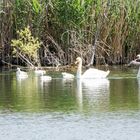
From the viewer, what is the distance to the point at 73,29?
1325 inches

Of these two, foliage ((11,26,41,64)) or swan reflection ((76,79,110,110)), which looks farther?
foliage ((11,26,41,64))

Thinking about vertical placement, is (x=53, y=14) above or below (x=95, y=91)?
above

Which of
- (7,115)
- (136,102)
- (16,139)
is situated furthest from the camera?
(136,102)

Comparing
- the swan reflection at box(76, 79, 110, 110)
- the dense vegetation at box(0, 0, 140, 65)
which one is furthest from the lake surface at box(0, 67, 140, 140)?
the dense vegetation at box(0, 0, 140, 65)

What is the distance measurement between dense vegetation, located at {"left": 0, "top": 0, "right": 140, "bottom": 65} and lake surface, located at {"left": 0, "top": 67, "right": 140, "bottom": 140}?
24.0 ft

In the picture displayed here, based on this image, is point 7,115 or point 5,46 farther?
point 5,46

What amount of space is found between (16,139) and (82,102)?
5.18m

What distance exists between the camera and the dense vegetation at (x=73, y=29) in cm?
3309

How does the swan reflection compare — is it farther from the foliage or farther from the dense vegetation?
the dense vegetation

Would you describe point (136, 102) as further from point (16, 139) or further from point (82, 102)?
point (16, 139)

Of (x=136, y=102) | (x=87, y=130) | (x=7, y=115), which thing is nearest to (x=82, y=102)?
(x=136, y=102)

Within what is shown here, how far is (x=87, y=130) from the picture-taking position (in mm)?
14812

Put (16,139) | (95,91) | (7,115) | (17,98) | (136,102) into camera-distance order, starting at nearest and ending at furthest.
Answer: (16,139) < (7,115) < (136,102) < (17,98) < (95,91)

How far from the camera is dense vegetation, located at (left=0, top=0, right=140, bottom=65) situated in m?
33.1
